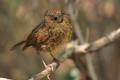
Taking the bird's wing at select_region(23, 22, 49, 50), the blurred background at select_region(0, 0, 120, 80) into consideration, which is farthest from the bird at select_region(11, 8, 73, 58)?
the blurred background at select_region(0, 0, 120, 80)

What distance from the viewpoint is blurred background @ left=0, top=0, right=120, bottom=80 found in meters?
6.50

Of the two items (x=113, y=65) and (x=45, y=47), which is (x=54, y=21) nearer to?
(x=45, y=47)

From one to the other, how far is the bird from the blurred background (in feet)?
5.10

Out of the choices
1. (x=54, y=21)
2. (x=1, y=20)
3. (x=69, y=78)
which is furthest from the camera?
(x=1, y=20)

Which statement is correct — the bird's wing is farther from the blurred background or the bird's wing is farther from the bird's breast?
the blurred background

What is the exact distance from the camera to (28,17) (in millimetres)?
6691

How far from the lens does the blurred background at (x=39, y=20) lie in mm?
6496

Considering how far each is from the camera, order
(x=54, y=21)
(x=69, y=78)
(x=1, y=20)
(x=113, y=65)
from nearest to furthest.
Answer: (x=54, y=21)
(x=69, y=78)
(x=113, y=65)
(x=1, y=20)

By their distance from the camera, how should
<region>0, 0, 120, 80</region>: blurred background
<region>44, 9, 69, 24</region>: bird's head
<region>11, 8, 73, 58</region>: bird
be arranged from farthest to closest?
<region>0, 0, 120, 80</region>: blurred background
<region>11, 8, 73, 58</region>: bird
<region>44, 9, 69, 24</region>: bird's head

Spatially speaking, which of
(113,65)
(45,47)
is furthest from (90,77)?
(113,65)

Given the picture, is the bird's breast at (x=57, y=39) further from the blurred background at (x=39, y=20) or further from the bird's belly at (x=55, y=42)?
the blurred background at (x=39, y=20)

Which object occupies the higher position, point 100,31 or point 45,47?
point 100,31

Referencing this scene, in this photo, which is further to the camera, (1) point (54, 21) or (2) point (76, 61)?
(2) point (76, 61)

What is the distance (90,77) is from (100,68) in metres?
1.51
